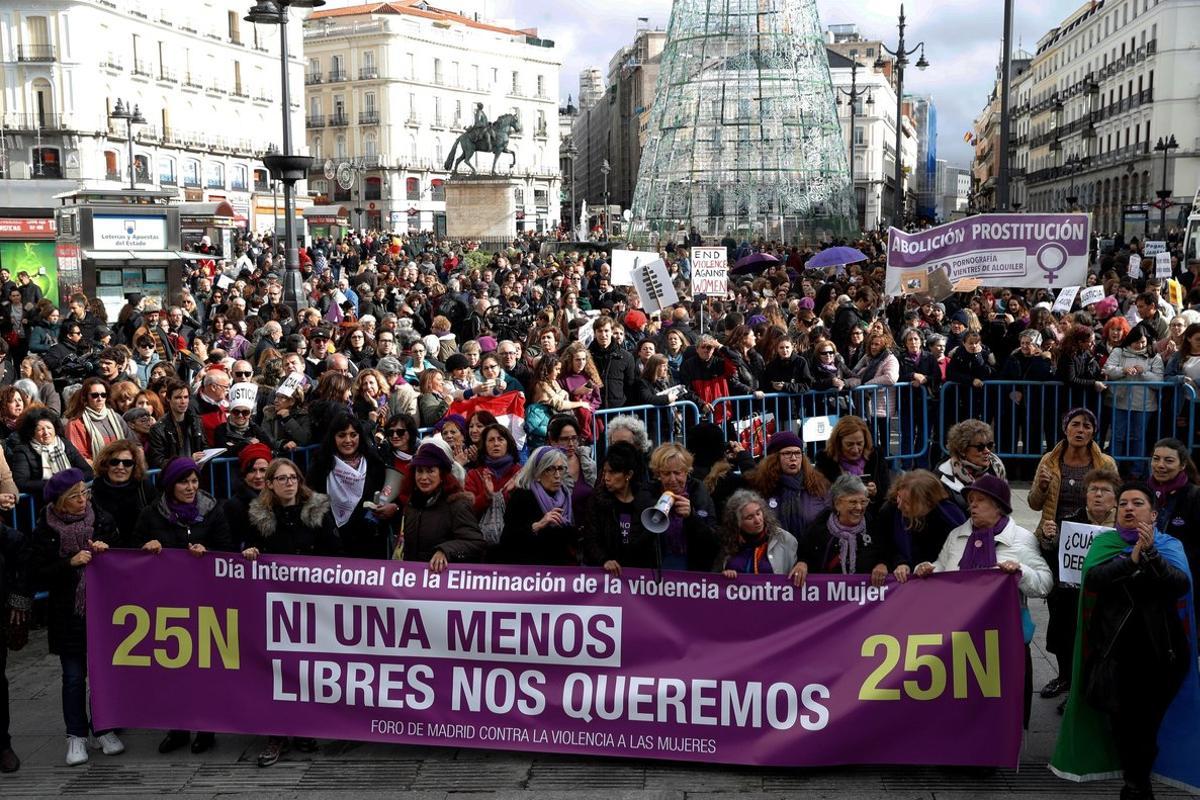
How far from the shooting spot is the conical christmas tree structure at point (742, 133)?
43.5 m

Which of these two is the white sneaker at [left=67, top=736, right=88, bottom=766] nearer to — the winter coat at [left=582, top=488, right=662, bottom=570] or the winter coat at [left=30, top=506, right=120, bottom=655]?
the winter coat at [left=30, top=506, right=120, bottom=655]

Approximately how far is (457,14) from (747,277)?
8446cm

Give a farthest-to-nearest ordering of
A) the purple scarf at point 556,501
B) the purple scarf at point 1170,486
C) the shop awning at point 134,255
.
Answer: the shop awning at point 134,255 → the purple scarf at point 556,501 → the purple scarf at point 1170,486

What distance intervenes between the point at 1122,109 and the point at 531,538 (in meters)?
78.0

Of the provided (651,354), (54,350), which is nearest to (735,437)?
(651,354)

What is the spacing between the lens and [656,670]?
18.9 ft

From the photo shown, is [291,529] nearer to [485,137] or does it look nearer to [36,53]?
[485,137]

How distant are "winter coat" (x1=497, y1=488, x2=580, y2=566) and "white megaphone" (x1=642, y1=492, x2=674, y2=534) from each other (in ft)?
2.15

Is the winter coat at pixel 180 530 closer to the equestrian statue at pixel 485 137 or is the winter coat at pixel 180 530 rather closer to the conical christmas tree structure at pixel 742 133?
the conical christmas tree structure at pixel 742 133

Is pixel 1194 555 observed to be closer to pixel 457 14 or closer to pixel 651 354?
pixel 651 354

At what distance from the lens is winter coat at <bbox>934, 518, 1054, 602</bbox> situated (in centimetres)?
551

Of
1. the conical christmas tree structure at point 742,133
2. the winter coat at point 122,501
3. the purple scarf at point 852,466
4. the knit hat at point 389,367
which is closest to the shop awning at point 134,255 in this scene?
the knit hat at point 389,367

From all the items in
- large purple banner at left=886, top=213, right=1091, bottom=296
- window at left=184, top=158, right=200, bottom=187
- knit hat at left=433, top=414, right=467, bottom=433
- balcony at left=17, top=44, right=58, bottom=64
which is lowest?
knit hat at left=433, top=414, right=467, bottom=433

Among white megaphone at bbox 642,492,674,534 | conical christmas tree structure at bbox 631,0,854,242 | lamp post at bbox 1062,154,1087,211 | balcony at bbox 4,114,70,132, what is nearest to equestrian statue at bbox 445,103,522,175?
balcony at bbox 4,114,70,132
